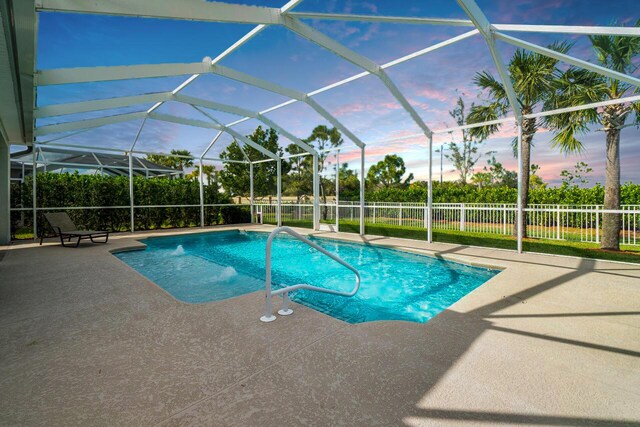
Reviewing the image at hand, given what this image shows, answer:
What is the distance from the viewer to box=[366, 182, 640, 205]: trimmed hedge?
41.4ft

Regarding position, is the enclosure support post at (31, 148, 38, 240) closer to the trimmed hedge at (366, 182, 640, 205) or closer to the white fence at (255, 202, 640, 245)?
the white fence at (255, 202, 640, 245)

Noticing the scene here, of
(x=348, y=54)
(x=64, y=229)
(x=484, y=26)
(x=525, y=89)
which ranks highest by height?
(x=525, y=89)

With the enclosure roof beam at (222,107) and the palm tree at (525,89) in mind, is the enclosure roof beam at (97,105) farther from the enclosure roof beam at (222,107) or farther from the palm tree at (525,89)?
the palm tree at (525,89)

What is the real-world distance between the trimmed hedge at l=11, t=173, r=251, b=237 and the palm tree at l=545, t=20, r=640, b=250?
44.8 ft

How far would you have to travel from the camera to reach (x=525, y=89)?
898 centimetres

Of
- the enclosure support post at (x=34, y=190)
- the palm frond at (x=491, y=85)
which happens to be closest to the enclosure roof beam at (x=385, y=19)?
the palm frond at (x=491, y=85)

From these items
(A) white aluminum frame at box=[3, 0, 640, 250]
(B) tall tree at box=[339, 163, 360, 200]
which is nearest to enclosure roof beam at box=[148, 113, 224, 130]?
(A) white aluminum frame at box=[3, 0, 640, 250]

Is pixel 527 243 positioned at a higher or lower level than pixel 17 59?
lower

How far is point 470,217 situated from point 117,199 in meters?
13.9

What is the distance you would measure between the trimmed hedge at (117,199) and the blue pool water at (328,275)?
3.68m

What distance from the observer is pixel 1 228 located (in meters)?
8.62

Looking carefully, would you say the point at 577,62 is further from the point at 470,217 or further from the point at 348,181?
the point at 348,181

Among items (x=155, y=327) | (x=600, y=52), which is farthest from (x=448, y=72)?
(x=155, y=327)

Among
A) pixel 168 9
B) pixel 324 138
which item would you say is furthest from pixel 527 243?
pixel 324 138
